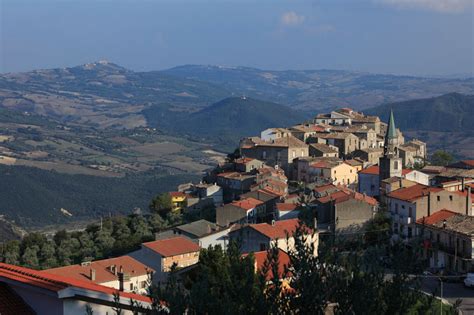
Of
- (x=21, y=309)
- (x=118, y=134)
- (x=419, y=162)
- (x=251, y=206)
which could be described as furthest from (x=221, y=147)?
(x=21, y=309)

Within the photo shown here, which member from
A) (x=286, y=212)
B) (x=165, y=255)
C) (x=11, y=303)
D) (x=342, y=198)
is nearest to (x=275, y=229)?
(x=342, y=198)

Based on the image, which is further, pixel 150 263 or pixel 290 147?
pixel 290 147

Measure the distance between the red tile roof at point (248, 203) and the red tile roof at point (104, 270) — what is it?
773 centimetres

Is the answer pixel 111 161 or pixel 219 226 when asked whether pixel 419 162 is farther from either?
pixel 111 161

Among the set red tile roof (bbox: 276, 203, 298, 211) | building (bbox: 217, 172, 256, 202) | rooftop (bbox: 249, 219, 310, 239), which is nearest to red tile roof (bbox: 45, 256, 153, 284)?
rooftop (bbox: 249, 219, 310, 239)

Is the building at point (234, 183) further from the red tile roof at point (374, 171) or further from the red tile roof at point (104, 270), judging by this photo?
the red tile roof at point (104, 270)

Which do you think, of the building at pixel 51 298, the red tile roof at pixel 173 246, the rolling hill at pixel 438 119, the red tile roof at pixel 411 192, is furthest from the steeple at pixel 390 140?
the rolling hill at pixel 438 119

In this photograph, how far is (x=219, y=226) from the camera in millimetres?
36344

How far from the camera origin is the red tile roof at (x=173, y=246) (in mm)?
31125

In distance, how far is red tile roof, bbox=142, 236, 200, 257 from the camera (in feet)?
102

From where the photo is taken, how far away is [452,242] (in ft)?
89.7

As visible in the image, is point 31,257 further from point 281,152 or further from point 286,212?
point 281,152

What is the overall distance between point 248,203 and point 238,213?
1.24 m

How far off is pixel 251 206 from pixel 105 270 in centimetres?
1085
